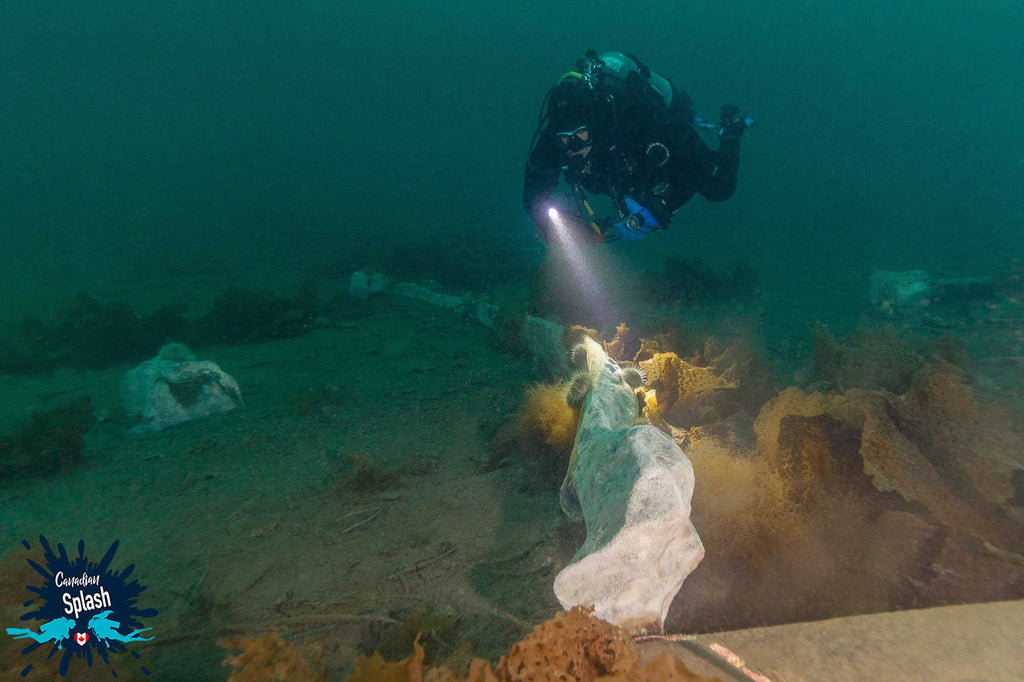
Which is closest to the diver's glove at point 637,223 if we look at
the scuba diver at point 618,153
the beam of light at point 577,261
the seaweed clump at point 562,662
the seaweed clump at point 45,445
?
the scuba diver at point 618,153

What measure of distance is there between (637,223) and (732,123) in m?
2.52

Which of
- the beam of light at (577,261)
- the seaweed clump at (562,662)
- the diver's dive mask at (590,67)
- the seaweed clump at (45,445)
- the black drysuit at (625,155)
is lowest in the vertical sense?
the seaweed clump at (45,445)

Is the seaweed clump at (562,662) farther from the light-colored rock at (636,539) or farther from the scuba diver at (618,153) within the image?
the scuba diver at (618,153)

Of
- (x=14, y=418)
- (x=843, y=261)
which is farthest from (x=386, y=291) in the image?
(x=843, y=261)

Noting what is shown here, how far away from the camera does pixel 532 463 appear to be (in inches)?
175

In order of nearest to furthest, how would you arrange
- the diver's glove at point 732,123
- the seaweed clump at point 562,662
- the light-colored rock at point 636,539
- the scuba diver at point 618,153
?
1. the seaweed clump at point 562,662
2. the light-colored rock at point 636,539
3. the scuba diver at point 618,153
4. the diver's glove at point 732,123

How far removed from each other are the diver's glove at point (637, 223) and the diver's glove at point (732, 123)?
2.08 metres

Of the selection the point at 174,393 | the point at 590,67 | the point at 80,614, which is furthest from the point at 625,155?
the point at 174,393

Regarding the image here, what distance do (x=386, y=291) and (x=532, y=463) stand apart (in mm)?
9023

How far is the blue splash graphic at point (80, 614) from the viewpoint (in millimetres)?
2320

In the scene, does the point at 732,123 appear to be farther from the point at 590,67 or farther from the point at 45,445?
the point at 45,445

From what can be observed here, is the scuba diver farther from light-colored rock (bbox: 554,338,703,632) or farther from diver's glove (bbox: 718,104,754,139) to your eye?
light-colored rock (bbox: 554,338,703,632)

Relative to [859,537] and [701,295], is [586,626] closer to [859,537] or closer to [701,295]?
[859,537]

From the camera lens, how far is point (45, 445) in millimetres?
4828
